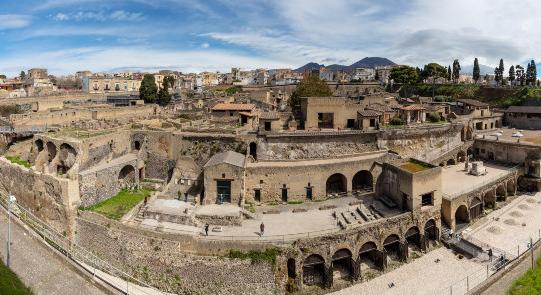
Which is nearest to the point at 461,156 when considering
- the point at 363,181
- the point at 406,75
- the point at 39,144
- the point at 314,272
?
the point at 363,181

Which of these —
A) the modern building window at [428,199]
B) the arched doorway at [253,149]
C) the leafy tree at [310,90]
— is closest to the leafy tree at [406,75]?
the leafy tree at [310,90]

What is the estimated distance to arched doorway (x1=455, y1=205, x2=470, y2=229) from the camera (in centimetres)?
3006

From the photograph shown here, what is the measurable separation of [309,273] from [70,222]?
16285 mm

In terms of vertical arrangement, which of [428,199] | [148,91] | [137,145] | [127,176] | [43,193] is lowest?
[428,199]

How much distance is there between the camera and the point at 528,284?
74.9ft

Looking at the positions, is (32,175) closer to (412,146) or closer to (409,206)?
(409,206)

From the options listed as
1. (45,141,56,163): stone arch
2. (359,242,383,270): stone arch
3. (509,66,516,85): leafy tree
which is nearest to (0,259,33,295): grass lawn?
(45,141,56,163): stone arch

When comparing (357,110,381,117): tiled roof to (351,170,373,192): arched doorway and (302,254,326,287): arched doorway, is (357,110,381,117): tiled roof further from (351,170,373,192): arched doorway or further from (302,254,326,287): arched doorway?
(302,254,326,287): arched doorway

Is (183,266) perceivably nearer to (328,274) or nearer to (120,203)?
(328,274)

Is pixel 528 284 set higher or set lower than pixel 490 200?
lower

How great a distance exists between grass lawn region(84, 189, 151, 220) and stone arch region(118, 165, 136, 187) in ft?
3.08

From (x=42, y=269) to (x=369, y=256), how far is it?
765 inches

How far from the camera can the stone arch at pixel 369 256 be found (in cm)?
2491

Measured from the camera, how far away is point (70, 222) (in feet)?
88.3
